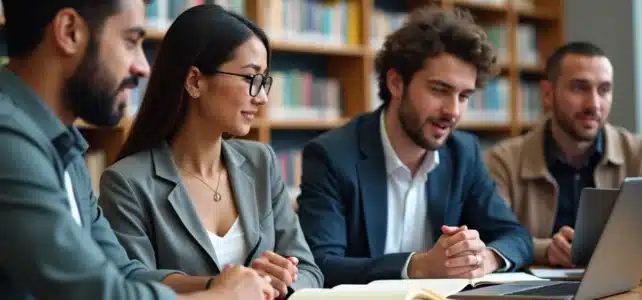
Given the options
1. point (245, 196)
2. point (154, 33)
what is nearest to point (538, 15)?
point (154, 33)

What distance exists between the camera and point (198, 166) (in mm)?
1956

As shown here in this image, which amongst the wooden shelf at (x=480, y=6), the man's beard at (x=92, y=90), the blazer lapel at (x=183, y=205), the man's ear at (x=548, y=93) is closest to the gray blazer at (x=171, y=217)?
the blazer lapel at (x=183, y=205)

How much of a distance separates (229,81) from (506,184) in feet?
4.55

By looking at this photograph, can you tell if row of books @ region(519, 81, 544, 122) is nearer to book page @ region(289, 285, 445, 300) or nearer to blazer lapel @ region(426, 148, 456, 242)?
blazer lapel @ region(426, 148, 456, 242)

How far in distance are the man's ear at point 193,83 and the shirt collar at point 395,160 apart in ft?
2.38

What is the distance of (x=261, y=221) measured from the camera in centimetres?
198

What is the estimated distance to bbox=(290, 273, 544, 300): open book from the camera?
4.63ft

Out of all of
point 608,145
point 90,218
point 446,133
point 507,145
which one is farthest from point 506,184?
point 90,218

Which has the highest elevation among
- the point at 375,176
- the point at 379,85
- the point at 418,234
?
the point at 379,85

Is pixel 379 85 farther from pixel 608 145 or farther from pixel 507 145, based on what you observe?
pixel 608 145

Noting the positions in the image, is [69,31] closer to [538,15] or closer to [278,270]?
[278,270]

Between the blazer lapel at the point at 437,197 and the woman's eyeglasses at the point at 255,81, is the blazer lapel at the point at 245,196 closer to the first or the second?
the woman's eyeglasses at the point at 255,81

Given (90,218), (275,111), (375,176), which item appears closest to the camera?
(90,218)

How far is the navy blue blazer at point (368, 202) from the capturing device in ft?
7.25
